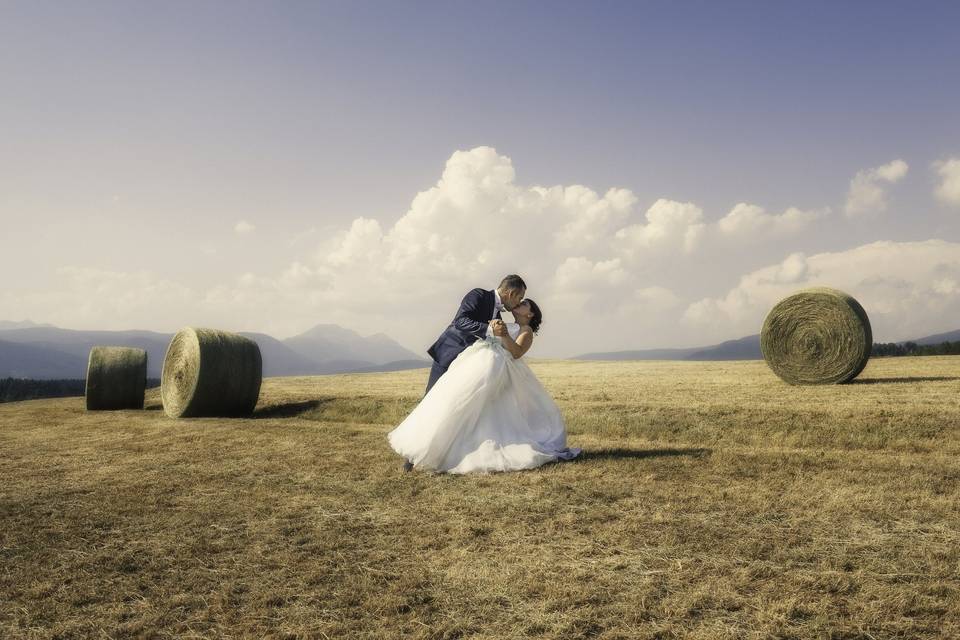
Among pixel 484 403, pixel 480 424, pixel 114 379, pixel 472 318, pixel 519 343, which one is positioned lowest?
pixel 114 379

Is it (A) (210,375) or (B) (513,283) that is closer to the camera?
(B) (513,283)

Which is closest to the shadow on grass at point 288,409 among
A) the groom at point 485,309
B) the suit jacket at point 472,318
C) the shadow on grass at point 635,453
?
the suit jacket at point 472,318

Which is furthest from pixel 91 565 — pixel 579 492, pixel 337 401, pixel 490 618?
pixel 337 401

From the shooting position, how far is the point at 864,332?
50.7 ft

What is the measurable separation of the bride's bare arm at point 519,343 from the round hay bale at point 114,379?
16.1m

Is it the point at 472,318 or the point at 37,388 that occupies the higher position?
the point at 472,318

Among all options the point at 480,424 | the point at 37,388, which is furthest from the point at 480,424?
the point at 37,388

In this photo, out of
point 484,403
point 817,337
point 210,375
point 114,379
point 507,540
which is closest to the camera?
point 507,540

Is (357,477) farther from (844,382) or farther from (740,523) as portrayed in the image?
(844,382)

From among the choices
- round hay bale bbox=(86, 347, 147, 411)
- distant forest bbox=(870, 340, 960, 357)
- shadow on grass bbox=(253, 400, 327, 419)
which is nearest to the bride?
shadow on grass bbox=(253, 400, 327, 419)

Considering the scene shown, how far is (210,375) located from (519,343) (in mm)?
10580

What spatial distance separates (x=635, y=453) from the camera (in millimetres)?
8633

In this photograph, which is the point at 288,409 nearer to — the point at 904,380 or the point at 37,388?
the point at 904,380

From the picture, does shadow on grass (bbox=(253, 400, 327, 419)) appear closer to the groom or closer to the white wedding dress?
the white wedding dress
